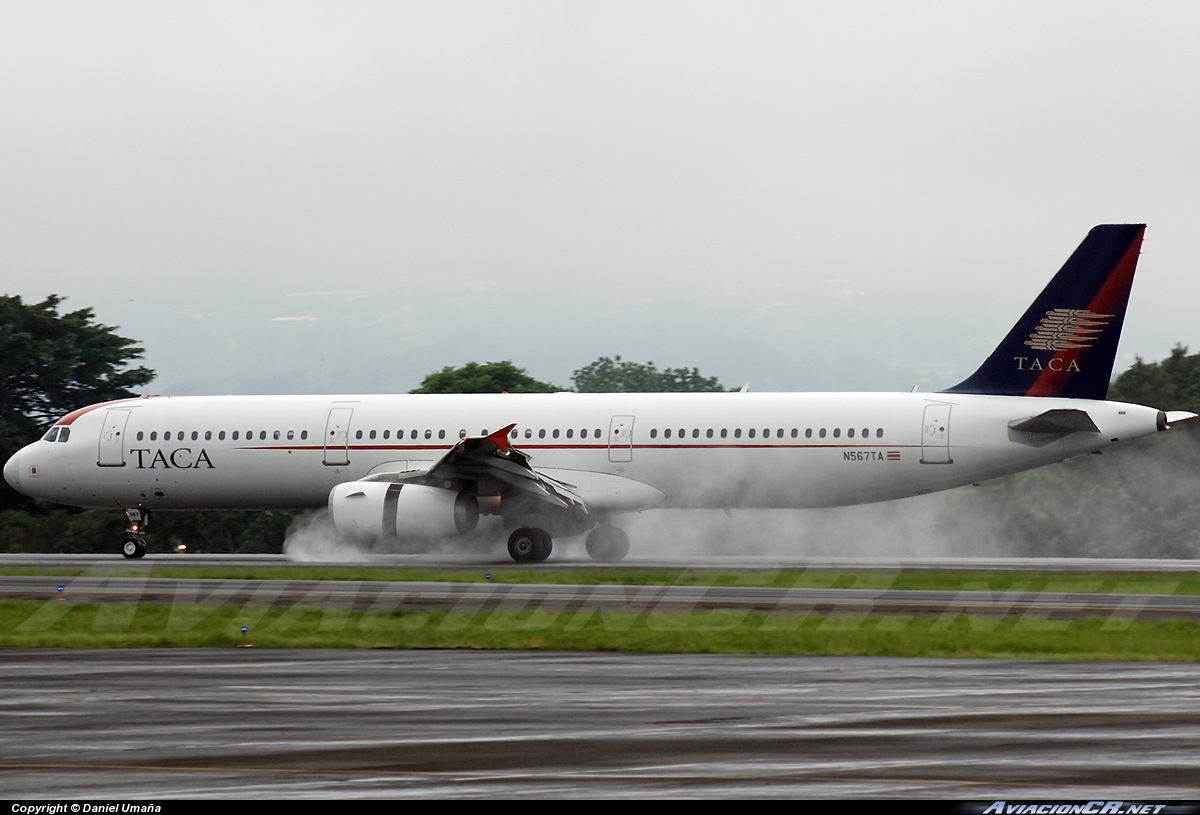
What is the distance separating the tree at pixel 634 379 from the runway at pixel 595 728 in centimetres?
7292

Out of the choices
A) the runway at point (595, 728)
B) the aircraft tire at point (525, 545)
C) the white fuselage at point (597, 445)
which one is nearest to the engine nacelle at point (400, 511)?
the aircraft tire at point (525, 545)

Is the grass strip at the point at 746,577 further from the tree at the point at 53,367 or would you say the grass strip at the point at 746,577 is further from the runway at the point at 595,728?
the tree at the point at 53,367

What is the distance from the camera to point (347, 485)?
113 ft

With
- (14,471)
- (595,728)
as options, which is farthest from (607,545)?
(595,728)

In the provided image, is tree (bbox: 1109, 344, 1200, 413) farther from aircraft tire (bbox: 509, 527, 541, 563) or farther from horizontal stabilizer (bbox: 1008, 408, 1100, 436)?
aircraft tire (bbox: 509, 527, 541, 563)

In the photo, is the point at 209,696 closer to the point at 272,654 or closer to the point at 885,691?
the point at 272,654

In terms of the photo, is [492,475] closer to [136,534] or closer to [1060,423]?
[136,534]

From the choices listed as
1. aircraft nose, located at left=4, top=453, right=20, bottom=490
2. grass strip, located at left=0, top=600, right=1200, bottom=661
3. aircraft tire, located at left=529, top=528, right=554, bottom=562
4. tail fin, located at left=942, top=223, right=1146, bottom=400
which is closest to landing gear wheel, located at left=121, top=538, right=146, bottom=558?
aircraft nose, located at left=4, top=453, right=20, bottom=490

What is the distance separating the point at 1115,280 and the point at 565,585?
1457 centimetres

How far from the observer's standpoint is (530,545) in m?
34.2

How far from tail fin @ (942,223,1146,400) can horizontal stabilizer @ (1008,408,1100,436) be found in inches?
38.7

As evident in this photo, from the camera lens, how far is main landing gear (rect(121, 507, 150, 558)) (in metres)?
39.5

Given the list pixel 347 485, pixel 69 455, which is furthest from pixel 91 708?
pixel 69 455

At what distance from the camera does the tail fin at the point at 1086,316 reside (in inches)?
1318
